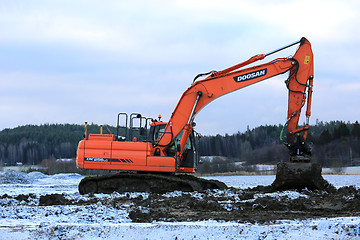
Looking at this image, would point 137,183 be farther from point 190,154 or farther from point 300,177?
point 300,177

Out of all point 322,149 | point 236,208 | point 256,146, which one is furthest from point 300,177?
point 256,146

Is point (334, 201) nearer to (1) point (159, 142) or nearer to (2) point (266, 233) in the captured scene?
(2) point (266, 233)

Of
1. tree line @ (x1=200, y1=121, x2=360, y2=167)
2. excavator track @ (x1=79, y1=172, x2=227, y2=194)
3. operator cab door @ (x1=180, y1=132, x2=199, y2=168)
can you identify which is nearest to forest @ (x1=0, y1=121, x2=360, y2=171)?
tree line @ (x1=200, y1=121, x2=360, y2=167)

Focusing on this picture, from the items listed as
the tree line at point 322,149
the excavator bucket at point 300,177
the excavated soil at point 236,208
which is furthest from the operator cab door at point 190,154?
the tree line at point 322,149

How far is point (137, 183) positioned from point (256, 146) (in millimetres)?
16062

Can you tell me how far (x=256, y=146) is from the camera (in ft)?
102

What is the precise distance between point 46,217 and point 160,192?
254 inches

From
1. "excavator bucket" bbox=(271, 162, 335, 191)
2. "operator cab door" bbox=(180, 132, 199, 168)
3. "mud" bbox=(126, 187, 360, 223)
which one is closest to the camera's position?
"mud" bbox=(126, 187, 360, 223)

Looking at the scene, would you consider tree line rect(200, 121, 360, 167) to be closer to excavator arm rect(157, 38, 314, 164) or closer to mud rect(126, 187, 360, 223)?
excavator arm rect(157, 38, 314, 164)

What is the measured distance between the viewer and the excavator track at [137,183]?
632 inches

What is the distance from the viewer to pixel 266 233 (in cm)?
762

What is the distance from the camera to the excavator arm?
16219 millimetres

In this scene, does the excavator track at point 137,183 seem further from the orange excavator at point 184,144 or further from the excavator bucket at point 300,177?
the excavator bucket at point 300,177

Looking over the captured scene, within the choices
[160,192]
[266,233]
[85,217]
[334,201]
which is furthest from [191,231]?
[160,192]
